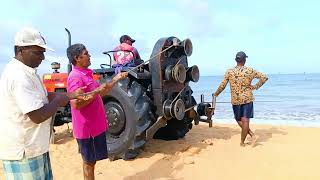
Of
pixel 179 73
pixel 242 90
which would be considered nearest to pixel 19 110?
pixel 179 73

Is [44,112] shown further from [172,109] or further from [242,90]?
[242,90]

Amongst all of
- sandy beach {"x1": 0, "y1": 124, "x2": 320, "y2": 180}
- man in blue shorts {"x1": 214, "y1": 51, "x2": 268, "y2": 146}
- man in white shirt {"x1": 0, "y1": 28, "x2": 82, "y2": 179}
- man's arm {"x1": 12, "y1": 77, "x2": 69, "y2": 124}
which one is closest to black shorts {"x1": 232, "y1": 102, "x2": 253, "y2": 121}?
man in blue shorts {"x1": 214, "y1": 51, "x2": 268, "y2": 146}

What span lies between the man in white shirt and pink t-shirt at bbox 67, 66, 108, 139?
109cm

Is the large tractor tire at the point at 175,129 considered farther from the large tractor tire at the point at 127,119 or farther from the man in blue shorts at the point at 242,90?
the large tractor tire at the point at 127,119

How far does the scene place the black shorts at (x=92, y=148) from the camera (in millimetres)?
4207

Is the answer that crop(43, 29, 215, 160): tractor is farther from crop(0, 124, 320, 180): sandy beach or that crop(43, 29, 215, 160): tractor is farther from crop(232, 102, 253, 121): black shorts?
crop(232, 102, 253, 121): black shorts

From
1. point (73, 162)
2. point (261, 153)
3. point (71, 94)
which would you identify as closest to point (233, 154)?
point (261, 153)

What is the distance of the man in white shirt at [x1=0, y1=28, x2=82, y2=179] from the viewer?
2814 mm

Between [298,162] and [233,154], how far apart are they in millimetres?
981

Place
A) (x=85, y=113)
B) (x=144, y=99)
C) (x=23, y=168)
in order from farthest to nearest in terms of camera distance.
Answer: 1. (x=144, y=99)
2. (x=85, y=113)
3. (x=23, y=168)

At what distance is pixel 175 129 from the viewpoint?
7086 mm

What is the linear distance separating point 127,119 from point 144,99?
0.39 meters

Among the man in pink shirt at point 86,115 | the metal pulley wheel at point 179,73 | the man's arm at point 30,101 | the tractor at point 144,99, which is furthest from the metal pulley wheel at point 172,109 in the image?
the man's arm at point 30,101

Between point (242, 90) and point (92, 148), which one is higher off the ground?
point (242, 90)
